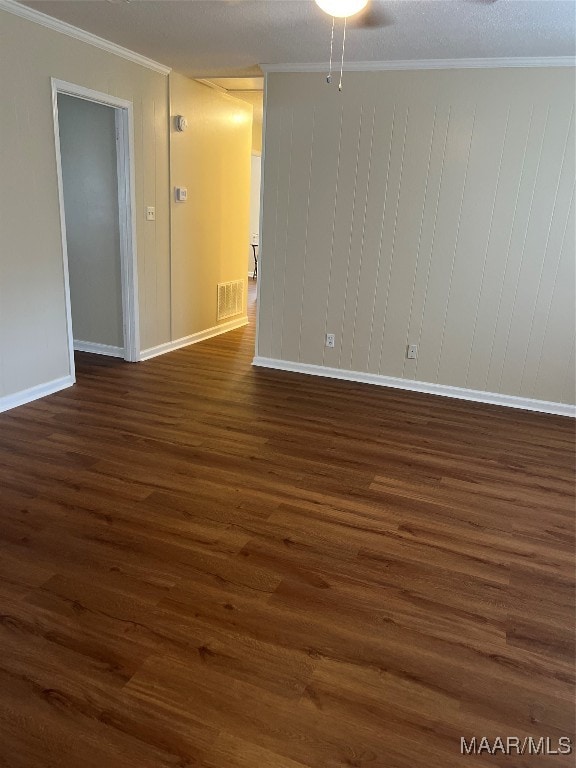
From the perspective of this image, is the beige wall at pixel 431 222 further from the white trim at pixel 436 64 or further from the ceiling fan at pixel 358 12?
the ceiling fan at pixel 358 12

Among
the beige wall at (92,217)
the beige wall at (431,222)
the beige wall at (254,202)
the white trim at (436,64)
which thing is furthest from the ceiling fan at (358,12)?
the beige wall at (254,202)

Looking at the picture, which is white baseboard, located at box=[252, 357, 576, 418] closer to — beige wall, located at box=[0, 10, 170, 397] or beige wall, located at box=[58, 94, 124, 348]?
beige wall, located at box=[58, 94, 124, 348]

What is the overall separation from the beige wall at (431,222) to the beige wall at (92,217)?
1347 mm

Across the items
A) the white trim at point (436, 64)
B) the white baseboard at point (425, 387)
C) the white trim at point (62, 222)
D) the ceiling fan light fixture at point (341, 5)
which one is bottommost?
the white baseboard at point (425, 387)

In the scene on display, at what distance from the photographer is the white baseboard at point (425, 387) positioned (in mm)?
4121

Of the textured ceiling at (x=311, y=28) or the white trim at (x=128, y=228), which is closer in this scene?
the textured ceiling at (x=311, y=28)

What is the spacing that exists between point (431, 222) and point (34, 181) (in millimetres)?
2887

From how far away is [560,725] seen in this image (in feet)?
4.97

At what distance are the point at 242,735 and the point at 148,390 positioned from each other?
9.74 feet

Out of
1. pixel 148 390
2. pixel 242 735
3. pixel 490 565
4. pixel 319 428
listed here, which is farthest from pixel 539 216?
pixel 242 735

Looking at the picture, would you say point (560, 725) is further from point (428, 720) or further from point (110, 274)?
point (110, 274)

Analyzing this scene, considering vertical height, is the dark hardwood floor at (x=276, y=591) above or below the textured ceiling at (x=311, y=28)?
below

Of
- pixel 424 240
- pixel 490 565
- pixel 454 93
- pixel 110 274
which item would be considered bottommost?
pixel 490 565
